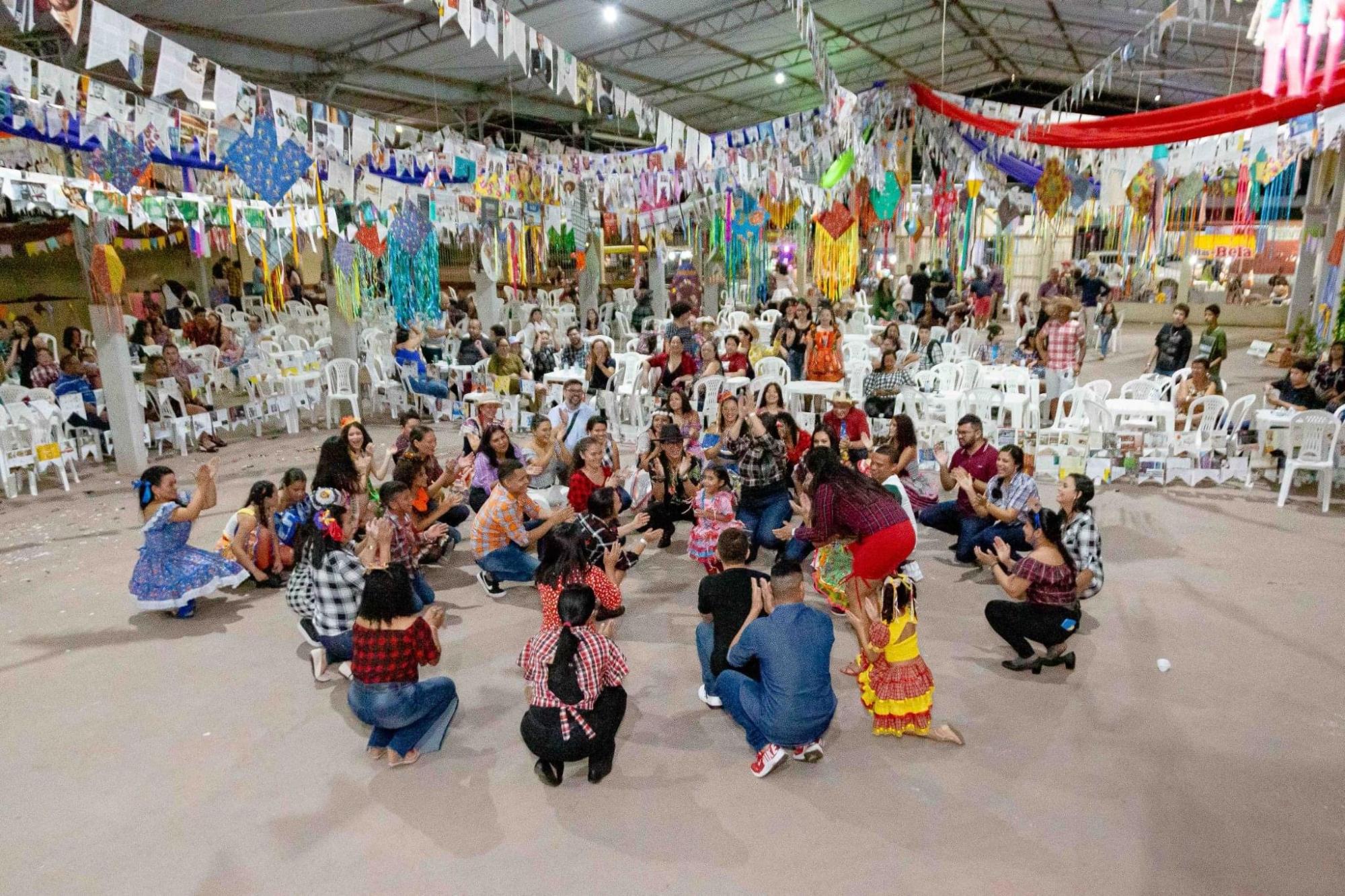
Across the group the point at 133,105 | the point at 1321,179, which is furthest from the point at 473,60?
the point at 1321,179

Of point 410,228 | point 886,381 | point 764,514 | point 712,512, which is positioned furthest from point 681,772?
point 410,228

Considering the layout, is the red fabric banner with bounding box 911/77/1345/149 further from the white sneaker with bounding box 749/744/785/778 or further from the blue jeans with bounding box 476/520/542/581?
the blue jeans with bounding box 476/520/542/581

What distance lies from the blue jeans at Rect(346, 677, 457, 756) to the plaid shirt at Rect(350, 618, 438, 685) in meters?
0.04

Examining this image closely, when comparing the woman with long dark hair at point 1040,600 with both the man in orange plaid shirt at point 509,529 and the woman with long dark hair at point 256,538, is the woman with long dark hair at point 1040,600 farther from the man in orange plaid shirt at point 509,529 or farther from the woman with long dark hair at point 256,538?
the woman with long dark hair at point 256,538

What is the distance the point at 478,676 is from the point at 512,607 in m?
0.81

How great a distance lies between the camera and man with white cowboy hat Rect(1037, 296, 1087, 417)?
26.2 ft

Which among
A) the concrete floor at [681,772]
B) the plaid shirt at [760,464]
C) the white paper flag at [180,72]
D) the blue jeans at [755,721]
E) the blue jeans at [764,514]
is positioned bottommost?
the concrete floor at [681,772]

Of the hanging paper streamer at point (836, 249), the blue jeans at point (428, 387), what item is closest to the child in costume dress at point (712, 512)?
the hanging paper streamer at point (836, 249)

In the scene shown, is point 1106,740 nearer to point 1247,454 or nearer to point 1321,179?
point 1247,454

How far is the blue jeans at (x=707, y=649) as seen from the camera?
3.64 metres

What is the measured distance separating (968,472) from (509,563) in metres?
2.89

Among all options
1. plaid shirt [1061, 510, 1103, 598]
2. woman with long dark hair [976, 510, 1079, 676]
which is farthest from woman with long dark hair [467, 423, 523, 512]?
plaid shirt [1061, 510, 1103, 598]

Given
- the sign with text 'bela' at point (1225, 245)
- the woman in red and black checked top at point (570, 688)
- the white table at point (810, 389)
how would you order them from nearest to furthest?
the woman in red and black checked top at point (570, 688), the white table at point (810, 389), the sign with text 'bela' at point (1225, 245)

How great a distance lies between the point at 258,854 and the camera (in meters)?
2.85
